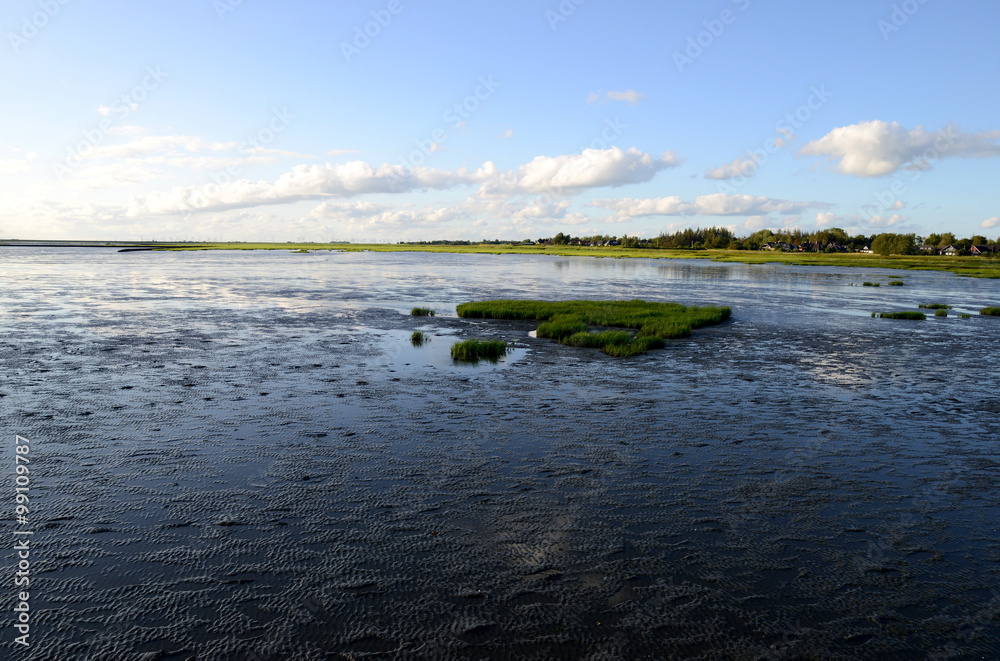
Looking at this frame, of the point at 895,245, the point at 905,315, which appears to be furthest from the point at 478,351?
the point at 895,245

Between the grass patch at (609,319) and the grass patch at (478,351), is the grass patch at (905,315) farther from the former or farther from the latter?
the grass patch at (478,351)

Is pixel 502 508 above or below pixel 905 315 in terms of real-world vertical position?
below

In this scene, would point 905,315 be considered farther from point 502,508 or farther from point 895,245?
point 895,245

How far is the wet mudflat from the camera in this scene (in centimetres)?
729

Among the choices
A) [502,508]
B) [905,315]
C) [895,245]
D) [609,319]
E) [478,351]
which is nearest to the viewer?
[502,508]

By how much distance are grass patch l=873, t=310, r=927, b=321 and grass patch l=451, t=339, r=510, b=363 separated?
31.6 meters

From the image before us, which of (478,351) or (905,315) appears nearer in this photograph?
(478,351)

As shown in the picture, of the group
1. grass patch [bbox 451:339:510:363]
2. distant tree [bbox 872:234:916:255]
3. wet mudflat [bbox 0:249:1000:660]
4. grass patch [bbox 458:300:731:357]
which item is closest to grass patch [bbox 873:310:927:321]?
grass patch [bbox 458:300:731:357]

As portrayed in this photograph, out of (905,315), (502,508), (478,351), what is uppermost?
(905,315)

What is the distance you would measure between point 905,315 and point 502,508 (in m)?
41.8

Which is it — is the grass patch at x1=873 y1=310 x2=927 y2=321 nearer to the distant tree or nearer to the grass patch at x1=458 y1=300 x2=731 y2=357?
the grass patch at x1=458 y1=300 x2=731 y2=357

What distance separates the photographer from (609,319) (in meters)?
34.4

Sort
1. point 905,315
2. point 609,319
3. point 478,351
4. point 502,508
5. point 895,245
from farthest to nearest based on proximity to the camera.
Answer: point 895,245, point 905,315, point 609,319, point 478,351, point 502,508

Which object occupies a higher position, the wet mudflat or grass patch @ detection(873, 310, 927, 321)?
grass patch @ detection(873, 310, 927, 321)
